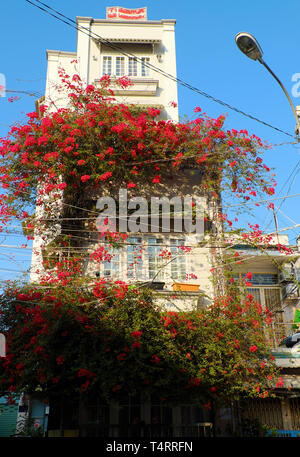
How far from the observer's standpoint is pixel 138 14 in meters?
18.9

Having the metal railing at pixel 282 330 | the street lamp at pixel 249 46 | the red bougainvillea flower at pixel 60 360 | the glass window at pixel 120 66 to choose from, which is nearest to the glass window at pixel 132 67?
the glass window at pixel 120 66

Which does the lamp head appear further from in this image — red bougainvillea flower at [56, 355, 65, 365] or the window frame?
the window frame

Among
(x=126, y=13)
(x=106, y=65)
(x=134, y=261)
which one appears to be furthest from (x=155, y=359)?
(x=126, y=13)

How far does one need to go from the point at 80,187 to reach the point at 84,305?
13.7 ft

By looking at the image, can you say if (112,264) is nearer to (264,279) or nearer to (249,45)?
(264,279)

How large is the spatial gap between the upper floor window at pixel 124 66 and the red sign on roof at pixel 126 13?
9.30 ft

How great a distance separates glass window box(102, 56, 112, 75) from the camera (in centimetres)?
1698

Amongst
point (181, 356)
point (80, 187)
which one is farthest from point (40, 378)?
point (80, 187)

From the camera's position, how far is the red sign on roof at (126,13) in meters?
18.8

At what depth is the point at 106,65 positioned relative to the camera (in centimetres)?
1716

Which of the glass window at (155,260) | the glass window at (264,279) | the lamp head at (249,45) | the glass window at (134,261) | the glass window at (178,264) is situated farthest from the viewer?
the glass window at (264,279)

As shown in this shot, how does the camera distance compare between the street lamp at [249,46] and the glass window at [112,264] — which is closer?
the street lamp at [249,46]

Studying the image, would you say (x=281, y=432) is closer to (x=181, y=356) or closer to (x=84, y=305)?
(x=181, y=356)

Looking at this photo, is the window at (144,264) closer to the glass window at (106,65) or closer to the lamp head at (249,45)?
the lamp head at (249,45)
